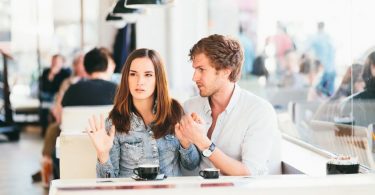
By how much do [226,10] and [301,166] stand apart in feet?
17.6

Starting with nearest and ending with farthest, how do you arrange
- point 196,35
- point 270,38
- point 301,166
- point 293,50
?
point 301,166 < point 293,50 < point 270,38 < point 196,35

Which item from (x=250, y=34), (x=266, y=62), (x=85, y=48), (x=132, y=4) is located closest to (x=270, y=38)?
(x=266, y=62)

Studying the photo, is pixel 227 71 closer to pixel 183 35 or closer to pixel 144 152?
pixel 144 152

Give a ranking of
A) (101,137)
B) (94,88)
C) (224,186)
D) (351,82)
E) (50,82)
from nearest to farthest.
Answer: (224,186)
(101,137)
(351,82)
(94,88)
(50,82)

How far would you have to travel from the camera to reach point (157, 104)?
11.5 ft

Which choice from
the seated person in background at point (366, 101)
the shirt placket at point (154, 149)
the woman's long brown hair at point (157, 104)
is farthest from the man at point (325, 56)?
the shirt placket at point (154, 149)

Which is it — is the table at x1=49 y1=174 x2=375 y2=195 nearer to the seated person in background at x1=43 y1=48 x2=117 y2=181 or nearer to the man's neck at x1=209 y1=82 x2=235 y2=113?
the man's neck at x1=209 y1=82 x2=235 y2=113

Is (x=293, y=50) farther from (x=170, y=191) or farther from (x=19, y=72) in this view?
(x=19, y=72)

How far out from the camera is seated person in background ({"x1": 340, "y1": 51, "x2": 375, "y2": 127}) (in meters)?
3.31

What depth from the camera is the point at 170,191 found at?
7.66 feet

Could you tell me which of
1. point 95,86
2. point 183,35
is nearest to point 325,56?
point 95,86

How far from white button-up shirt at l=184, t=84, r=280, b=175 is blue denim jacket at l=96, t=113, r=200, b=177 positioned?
13 centimetres

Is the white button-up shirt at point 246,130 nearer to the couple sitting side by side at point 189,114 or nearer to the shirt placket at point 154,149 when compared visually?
the couple sitting side by side at point 189,114

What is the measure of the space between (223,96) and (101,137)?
0.75 metres
